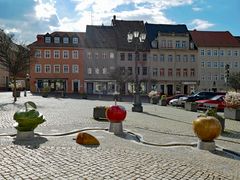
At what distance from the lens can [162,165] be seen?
304 inches

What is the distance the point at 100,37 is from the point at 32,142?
58.1 metres

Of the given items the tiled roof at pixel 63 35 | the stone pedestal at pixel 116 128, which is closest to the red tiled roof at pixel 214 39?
the tiled roof at pixel 63 35

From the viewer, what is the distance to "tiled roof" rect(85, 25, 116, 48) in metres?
66.0

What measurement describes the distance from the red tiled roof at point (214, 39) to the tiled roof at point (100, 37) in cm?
1790

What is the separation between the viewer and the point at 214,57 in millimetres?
71562

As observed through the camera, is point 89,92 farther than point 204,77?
No

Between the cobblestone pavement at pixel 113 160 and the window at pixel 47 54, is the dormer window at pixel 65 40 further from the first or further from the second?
the cobblestone pavement at pixel 113 160

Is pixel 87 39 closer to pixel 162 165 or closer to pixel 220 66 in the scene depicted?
pixel 220 66

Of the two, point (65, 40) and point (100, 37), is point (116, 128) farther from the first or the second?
point (100, 37)

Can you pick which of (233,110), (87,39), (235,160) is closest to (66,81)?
(87,39)

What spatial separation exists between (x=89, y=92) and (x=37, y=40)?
1410cm

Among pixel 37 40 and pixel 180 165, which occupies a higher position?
pixel 37 40

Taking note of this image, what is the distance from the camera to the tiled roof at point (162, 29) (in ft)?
224

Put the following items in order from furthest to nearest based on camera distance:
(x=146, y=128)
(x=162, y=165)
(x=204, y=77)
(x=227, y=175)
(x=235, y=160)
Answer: (x=204, y=77) < (x=146, y=128) < (x=235, y=160) < (x=162, y=165) < (x=227, y=175)
